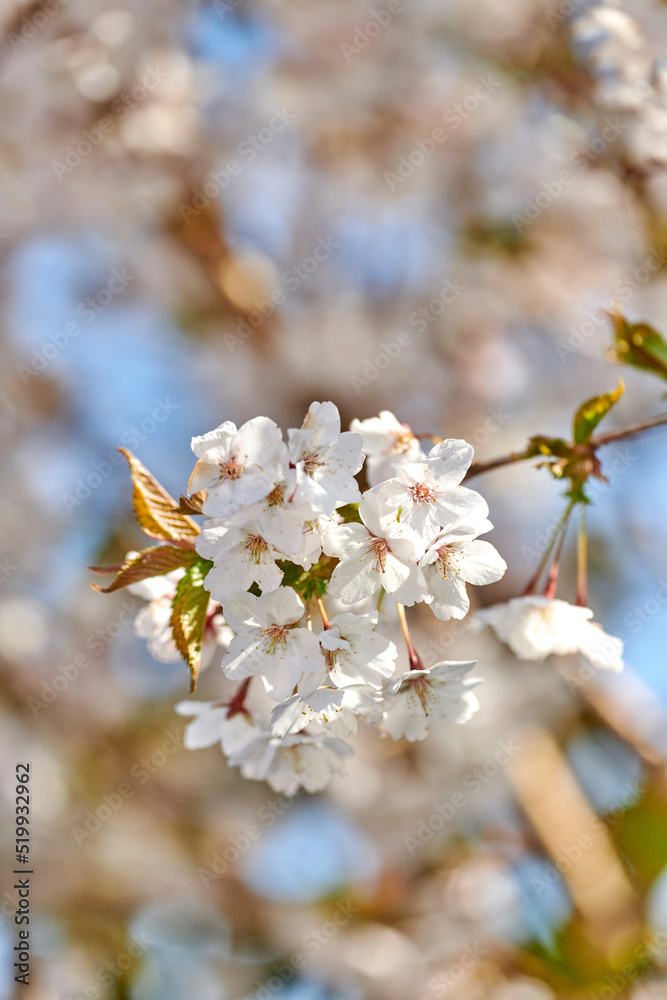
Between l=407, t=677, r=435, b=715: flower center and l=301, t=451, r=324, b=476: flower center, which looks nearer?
l=301, t=451, r=324, b=476: flower center

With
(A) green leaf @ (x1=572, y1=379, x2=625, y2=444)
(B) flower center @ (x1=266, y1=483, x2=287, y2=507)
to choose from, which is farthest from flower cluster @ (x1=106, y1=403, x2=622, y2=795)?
(A) green leaf @ (x1=572, y1=379, x2=625, y2=444)

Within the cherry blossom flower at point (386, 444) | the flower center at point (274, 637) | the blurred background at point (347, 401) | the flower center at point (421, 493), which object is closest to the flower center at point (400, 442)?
the cherry blossom flower at point (386, 444)

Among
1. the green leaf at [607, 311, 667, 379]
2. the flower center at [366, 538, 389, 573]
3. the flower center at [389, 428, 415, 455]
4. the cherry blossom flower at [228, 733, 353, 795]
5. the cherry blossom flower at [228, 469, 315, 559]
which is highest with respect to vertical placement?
the green leaf at [607, 311, 667, 379]

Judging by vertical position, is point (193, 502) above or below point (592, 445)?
below

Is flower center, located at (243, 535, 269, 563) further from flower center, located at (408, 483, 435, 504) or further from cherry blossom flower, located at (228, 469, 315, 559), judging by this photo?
flower center, located at (408, 483, 435, 504)

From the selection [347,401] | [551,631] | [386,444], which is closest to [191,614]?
[386,444]

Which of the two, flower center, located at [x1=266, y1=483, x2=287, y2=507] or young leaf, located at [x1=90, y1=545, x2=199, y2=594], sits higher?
flower center, located at [x1=266, y1=483, x2=287, y2=507]

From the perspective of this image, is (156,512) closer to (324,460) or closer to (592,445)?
(324,460)
